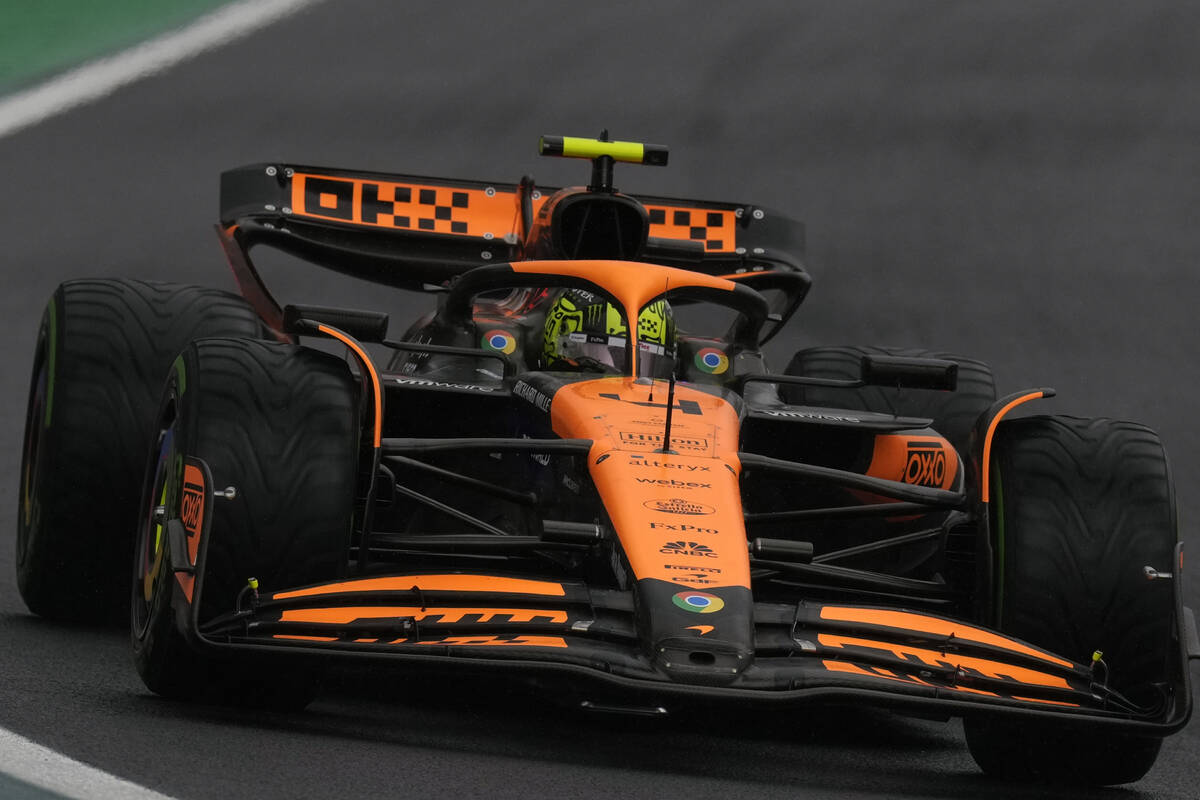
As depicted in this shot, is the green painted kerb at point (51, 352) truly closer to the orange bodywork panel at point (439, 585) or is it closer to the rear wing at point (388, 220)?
the rear wing at point (388, 220)

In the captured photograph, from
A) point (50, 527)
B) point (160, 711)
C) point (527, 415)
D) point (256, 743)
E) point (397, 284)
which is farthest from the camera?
point (397, 284)

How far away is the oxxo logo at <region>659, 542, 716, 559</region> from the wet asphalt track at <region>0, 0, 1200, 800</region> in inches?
206

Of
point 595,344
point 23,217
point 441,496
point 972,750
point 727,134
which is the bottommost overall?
point 972,750

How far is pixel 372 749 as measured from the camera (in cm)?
451

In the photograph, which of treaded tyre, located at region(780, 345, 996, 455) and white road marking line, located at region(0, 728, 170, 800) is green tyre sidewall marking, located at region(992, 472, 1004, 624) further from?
white road marking line, located at region(0, 728, 170, 800)

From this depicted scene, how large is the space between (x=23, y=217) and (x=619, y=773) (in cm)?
1321

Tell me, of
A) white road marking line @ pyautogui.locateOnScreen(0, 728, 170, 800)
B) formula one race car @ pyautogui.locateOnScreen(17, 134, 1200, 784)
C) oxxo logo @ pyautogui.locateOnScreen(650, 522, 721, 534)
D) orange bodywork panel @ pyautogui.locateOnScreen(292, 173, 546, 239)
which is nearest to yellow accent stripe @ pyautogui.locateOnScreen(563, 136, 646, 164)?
orange bodywork panel @ pyautogui.locateOnScreen(292, 173, 546, 239)

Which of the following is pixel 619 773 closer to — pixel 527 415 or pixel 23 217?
pixel 527 415

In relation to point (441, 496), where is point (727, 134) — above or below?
above

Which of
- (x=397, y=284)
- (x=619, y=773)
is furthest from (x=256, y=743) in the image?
(x=397, y=284)

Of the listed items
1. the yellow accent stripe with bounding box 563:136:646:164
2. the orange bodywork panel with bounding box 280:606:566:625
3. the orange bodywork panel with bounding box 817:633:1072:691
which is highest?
the yellow accent stripe with bounding box 563:136:646:164

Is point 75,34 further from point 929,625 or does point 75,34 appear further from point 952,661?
point 952,661

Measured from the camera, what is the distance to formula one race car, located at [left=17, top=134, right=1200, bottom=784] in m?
4.67

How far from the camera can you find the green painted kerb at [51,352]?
6684 millimetres
